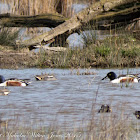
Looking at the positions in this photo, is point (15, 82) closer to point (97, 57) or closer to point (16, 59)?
point (97, 57)

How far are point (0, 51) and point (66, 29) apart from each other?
2.18 metres

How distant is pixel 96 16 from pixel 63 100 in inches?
259

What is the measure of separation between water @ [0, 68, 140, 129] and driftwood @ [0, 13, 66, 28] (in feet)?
11.0

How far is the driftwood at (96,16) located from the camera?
1410cm

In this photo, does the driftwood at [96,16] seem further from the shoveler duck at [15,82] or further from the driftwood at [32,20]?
the shoveler duck at [15,82]

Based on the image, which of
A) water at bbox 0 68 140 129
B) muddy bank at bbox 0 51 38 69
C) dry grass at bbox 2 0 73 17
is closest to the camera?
water at bbox 0 68 140 129

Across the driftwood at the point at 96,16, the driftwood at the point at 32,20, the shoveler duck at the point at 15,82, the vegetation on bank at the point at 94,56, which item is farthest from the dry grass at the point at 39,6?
the shoveler duck at the point at 15,82

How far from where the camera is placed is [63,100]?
815 centimetres

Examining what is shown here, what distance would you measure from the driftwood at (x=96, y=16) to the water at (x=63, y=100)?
99.7 inches

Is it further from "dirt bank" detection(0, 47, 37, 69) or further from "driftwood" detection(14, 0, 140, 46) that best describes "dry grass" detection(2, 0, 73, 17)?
"dirt bank" detection(0, 47, 37, 69)

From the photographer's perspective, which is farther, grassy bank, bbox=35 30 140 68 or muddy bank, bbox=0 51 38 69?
muddy bank, bbox=0 51 38 69

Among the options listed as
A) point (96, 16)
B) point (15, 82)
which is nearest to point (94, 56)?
point (96, 16)

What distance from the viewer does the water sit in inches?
254

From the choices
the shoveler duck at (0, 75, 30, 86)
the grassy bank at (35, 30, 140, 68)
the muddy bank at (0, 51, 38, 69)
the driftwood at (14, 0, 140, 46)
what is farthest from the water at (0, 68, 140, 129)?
the driftwood at (14, 0, 140, 46)
